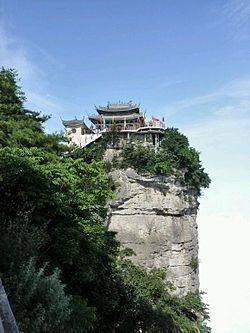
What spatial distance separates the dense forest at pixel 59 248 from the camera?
21.8 feet

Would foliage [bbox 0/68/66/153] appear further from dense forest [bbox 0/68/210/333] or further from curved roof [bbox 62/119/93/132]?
curved roof [bbox 62/119/93/132]

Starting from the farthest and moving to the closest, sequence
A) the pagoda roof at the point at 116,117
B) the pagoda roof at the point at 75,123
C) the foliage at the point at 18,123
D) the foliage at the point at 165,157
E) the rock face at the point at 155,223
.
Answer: the pagoda roof at the point at 75,123, the pagoda roof at the point at 116,117, the foliage at the point at 165,157, the rock face at the point at 155,223, the foliage at the point at 18,123

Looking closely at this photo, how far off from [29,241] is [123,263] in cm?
1802

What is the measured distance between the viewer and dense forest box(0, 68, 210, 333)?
666 centimetres

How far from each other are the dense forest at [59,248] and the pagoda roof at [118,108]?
1470 cm

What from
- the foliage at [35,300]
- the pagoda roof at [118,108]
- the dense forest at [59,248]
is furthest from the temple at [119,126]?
the foliage at [35,300]

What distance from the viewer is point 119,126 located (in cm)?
3294

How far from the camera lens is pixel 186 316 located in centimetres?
2533

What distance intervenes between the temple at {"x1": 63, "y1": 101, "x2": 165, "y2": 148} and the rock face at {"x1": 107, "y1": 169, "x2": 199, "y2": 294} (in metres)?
3.55

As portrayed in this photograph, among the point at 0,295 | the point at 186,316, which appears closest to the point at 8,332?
the point at 0,295

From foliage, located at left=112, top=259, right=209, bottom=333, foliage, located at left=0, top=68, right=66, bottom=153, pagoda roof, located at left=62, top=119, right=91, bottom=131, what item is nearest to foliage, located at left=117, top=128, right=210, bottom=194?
pagoda roof, located at left=62, top=119, right=91, bottom=131

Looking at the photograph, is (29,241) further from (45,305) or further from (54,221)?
(54,221)

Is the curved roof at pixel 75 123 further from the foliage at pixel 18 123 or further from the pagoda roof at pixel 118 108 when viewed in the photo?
the foliage at pixel 18 123

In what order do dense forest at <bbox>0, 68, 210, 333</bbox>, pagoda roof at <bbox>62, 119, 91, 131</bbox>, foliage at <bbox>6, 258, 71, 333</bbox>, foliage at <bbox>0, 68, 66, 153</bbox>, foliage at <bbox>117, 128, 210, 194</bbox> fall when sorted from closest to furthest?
1. foliage at <bbox>6, 258, 71, 333</bbox>
2. dense forest at <bbox>0, 68, 210, 333</bbox>
3. foliage at <bbox>0, 68, 66, 153</bbox>
4. foliage at <bbox>117, 128, 210, 194</bbox>
5. pagoda roof at <bbox>62, 119, 91, 131</bbox>
